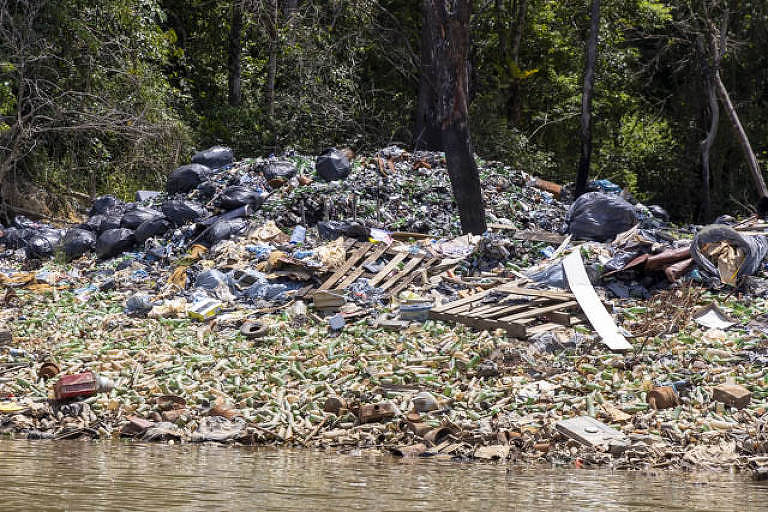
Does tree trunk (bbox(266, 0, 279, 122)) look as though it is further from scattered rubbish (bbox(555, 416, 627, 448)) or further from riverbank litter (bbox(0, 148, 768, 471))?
scattered rubbish (bbox(555, 416, 627, 448))

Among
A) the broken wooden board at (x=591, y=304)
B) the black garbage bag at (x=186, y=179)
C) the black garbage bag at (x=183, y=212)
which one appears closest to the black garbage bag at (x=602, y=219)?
the broken wooden board at (x=591, y=304)

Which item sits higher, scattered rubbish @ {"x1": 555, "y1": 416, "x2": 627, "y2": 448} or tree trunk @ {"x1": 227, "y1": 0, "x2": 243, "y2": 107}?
tree trunk @ {"x1": 227, "y1": 0, "x2": 243, "y2": 107}

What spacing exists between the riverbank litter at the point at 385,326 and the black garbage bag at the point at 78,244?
0.10 ft

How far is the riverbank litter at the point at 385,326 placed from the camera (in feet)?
19.7

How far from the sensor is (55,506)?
3.77 meters

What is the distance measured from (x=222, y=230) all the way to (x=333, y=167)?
7.11 ft

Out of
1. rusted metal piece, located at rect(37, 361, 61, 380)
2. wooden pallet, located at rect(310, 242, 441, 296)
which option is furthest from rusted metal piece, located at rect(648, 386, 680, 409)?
rusted metal piece, located at rect(37, 361, 61, 380)

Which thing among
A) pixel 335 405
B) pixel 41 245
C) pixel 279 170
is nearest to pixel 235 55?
pixel 279 170

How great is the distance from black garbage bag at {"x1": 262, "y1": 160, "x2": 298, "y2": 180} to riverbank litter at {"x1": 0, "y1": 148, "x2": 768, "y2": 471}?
0.03 meters

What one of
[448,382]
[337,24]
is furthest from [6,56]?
[448,382]

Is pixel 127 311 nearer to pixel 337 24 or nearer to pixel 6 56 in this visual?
pixel 6 56

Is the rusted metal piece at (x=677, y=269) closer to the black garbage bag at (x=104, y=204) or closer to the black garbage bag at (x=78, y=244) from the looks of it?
the black garbage bag at (x=78, y=244)

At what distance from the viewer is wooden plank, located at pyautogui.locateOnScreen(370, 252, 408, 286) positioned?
924 centimetres

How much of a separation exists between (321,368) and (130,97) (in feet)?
34.6
